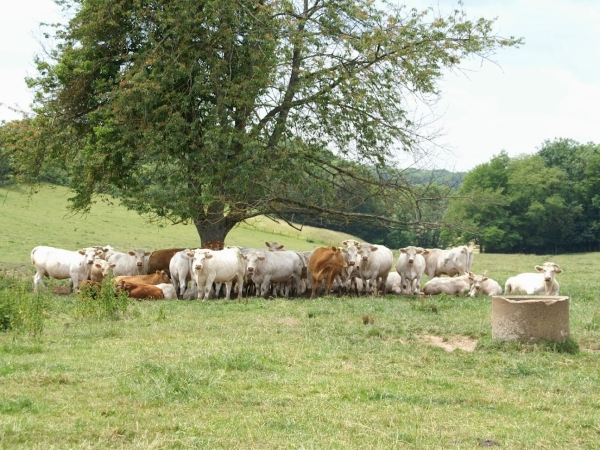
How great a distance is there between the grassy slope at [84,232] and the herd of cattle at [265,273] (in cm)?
839

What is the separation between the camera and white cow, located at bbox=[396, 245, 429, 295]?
24172 mm

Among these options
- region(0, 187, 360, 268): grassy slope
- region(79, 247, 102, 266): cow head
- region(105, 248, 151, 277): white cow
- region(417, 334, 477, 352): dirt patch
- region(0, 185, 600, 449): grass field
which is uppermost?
region(0, 187, 360, 268): grassy slope

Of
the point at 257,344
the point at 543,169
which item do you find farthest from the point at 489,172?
the point at 257,344

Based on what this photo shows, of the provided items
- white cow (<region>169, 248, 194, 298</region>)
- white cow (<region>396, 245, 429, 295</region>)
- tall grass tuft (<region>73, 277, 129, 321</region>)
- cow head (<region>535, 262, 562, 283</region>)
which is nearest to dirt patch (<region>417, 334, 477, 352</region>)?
tall grass tuft (<region>73, 277, 129, 321</region>)

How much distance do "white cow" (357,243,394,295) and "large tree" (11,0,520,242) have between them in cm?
206

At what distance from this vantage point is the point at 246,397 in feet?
28.5

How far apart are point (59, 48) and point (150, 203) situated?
6820mm

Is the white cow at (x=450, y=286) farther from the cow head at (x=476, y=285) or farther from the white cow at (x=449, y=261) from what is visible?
the white cow at (x=449, y=261)

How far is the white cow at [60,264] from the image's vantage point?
2294 centimetres

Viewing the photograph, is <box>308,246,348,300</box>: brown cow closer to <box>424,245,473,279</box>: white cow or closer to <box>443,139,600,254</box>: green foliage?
<box>424,245,473,279</box>: white cow

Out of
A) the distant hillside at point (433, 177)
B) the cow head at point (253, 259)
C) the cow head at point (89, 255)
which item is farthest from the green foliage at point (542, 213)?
the cow head at point (89, 255)

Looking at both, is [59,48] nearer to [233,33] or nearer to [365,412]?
[233,33]

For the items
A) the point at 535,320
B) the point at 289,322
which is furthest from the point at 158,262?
the point at 535,320

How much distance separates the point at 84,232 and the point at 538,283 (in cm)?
3120
